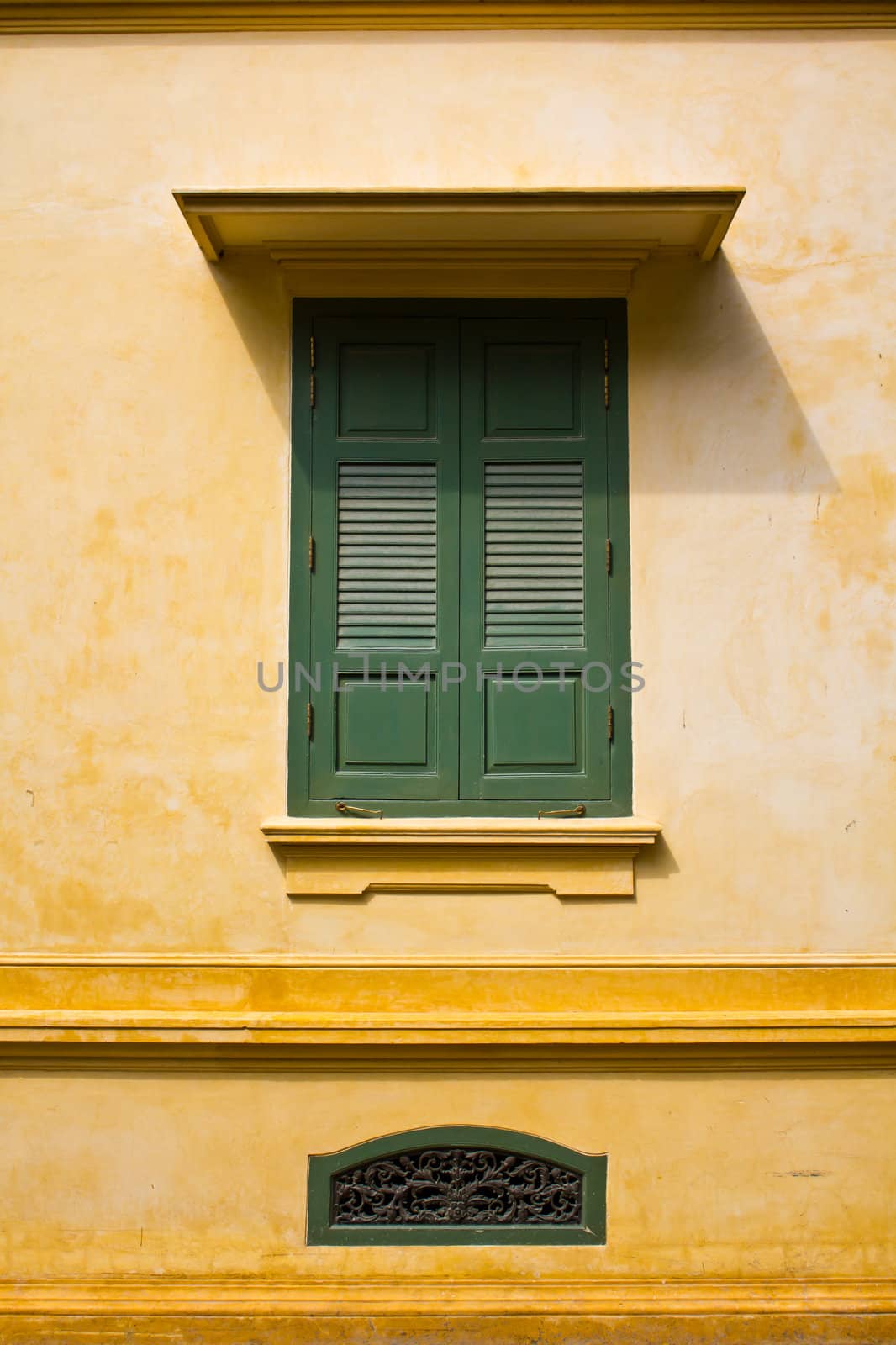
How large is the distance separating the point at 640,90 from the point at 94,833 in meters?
3.38

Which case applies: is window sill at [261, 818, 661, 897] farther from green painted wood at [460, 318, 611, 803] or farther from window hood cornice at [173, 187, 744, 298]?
window hood cornice at [173, 187, 744, 298]

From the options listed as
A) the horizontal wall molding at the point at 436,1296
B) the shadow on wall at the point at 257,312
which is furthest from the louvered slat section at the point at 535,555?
the horizontal wall molding at the point at 436,1296

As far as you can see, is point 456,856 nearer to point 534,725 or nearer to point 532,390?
point 534,725

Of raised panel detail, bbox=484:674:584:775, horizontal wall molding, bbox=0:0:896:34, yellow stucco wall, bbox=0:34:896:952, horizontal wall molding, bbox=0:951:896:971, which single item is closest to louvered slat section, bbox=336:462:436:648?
yellow stucco wall, bbox=0:34:896:952

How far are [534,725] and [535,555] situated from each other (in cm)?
63

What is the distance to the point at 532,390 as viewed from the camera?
3.38 metres

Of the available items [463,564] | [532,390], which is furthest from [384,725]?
[532,390]

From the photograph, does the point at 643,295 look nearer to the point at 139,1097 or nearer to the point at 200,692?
the point at 200,692

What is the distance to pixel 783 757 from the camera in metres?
3.31

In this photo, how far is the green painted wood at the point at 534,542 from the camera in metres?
3.32

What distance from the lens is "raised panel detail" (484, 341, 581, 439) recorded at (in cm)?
338

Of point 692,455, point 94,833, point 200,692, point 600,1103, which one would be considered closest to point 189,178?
point 200,692

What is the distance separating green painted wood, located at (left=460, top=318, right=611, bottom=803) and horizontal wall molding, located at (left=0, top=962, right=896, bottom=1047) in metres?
0.80

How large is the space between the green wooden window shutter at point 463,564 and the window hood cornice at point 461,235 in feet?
0.38
